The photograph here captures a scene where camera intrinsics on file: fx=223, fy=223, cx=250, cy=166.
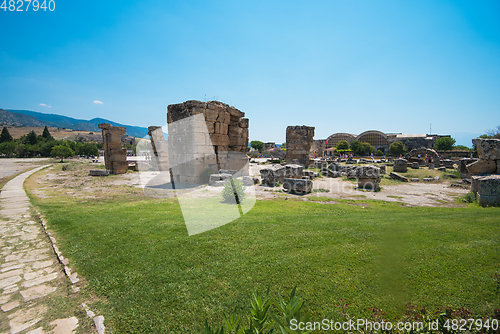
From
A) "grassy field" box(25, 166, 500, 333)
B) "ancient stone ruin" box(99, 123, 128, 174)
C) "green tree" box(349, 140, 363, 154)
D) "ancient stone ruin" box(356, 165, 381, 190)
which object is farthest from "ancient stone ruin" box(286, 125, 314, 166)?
"green tree" box(349, 140, 363, 154)

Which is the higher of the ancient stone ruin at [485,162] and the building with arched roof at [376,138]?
the building with arched roof at [376,138]

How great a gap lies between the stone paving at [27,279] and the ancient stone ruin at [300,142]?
59.9 ft

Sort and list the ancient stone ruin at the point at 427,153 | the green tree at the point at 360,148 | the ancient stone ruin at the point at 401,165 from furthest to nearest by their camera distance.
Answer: the green tree at the point at 360,148, the ancient stone ruin at the point at 427,153, the ancient stone ruin at the point at 401,165

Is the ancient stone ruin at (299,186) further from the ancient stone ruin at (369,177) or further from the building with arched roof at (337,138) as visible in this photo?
the building with arched roof at (337,138)

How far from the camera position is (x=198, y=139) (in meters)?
11.9

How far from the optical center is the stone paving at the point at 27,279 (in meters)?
2.40

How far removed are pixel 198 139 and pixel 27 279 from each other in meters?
9.27

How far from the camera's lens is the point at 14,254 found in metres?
3.86

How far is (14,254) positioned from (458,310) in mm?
6399

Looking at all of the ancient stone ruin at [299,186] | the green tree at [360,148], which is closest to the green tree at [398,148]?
the green tree at [360,148]

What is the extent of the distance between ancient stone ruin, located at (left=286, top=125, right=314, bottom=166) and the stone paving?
1826cm

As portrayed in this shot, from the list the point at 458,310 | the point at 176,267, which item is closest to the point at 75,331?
the point at 176,267

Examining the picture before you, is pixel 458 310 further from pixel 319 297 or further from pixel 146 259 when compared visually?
pixel 146 259

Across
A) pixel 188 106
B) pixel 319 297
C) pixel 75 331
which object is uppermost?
pixel 188 106
